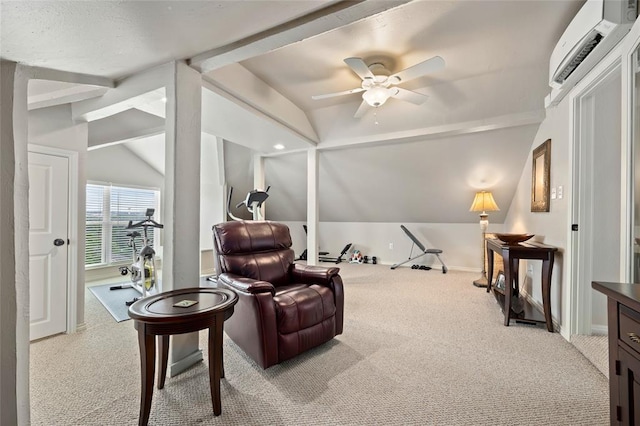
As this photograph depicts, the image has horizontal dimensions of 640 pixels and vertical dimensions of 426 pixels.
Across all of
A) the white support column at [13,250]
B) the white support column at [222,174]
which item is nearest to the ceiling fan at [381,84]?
the white support column at [13,250]

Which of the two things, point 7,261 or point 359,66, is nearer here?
point 7,261

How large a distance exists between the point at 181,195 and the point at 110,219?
4.24 meters

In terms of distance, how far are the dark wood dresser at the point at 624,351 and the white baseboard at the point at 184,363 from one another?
227 centimetres

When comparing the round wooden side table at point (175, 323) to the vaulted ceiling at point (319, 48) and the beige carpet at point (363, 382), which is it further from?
the vaulted ceiling at point (319, 48)

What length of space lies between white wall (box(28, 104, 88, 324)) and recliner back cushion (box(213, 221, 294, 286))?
144 cm

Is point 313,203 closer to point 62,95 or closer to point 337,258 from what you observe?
point 337,258

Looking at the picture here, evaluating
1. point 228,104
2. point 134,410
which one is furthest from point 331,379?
point 228,104

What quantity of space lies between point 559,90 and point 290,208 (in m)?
5.16

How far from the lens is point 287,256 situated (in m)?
2.81

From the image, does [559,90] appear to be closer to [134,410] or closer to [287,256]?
[287,256]

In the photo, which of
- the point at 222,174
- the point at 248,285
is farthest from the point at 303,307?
the point at 222,174

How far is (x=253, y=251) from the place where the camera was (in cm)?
262

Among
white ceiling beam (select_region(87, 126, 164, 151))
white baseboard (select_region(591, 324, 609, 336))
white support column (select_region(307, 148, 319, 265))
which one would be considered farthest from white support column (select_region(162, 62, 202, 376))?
white baseboard (select_region(591, 324, 609, 336))

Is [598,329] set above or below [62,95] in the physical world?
below
